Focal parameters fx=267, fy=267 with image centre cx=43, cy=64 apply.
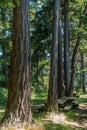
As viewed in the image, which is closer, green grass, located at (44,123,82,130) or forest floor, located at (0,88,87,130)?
green grass, located at (44,123,82,130)

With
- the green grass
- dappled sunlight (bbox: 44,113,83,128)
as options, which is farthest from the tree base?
dappled sunlight (bbox: 44,113,83,128)

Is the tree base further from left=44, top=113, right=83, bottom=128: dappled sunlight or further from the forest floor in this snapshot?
left=44, top=113, right=83, bottom=128: dappled sunlight

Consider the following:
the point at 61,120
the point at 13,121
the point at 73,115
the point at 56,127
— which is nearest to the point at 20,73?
the point at 13,121

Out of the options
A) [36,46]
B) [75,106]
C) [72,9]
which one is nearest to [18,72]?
[75,106]

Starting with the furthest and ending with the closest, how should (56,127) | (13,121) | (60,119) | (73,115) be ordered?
(73,115) → (60,119) → (56,127) → (13,121)

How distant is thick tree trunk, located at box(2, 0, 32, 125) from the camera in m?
7.25

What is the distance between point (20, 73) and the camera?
7.26 metres

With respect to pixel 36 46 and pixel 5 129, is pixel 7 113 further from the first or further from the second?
pixel 36 46

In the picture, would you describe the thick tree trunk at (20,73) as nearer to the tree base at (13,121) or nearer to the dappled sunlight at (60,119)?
the tree base at (13,121)

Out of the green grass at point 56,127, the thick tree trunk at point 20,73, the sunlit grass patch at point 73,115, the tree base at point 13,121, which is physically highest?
the thick tree trunk at point 20,73

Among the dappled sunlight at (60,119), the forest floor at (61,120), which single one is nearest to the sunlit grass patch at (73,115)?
the forest floor at (61,120)

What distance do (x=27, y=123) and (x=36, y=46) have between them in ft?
46.6

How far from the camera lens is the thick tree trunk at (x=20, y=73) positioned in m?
7.25

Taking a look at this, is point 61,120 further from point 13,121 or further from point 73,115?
point 13,121
